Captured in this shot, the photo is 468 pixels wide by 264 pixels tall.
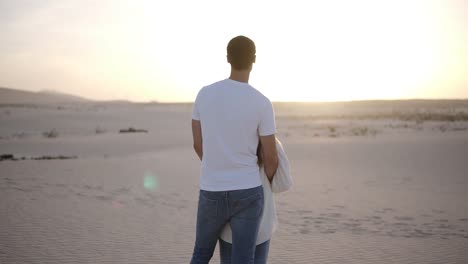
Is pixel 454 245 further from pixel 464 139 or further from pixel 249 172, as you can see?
pixel 464 139

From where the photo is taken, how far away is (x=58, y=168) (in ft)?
46.6

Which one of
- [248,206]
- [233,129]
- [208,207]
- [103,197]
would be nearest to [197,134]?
[233,129]

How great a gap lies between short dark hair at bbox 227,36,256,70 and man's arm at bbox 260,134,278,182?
0.48 m

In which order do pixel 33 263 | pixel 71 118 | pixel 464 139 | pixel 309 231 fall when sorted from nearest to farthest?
pixel 33 263, pixel 309 231, pixel 464 139, pixel 71 118

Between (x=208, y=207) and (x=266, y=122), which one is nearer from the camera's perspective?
(x=266, y=122)

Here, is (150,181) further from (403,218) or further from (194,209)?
(403,218)

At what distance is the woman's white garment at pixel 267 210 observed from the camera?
293 cm

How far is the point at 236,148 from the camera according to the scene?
9.00 feet

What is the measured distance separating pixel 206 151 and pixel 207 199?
1.01 ft

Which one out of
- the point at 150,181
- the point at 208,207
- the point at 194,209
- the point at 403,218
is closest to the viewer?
the point at 208,207

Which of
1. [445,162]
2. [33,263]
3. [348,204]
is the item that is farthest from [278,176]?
[445,162]

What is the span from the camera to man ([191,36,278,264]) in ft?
8.91

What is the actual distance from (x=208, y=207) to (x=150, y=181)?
9623 mm

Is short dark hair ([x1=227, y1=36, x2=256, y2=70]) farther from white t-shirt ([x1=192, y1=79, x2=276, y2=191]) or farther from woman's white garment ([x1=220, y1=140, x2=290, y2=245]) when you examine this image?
woman's white garment ([x1=220, y1=140, x2=290, y2=245])
